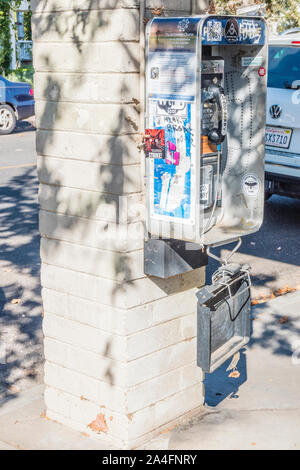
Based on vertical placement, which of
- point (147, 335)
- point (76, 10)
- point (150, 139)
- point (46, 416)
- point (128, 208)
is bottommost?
point (46, 416)

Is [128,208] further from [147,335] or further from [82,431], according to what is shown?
[82,431]

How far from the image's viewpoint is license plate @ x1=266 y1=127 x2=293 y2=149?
8.79 metres

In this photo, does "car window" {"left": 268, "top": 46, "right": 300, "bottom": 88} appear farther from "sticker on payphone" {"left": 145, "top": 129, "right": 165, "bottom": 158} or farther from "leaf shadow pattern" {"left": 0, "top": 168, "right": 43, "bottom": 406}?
"sticker on payphone" {"left": 145, "top": 129, "right": 165, "bottom": 158}

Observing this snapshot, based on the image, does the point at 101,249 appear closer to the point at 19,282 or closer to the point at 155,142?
the point at 155,142

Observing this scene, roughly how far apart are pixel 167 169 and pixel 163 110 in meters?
0.31

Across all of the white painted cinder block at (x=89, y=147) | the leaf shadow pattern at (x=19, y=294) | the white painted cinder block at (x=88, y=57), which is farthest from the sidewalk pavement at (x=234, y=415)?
the white painted cinder block at (x=88, y=57)

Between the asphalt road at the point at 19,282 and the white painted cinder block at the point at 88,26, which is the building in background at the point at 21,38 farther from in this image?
the white painted cinder block at the point at 88,26

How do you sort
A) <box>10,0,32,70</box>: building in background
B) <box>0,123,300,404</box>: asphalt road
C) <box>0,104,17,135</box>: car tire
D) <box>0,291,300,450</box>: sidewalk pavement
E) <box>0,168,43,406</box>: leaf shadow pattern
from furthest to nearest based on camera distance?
1. <box>10,0,32,70</box>: building in background
2. <box>0,104,17,135</box>: car tire
3. <box>0,123,300,404</box>: asphalt road
4. <box>0,168,43,406</box>: leaf shadow pattern
5. <box>0,291,300,450</box>: sidewalk pavement

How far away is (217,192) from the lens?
14.4ft

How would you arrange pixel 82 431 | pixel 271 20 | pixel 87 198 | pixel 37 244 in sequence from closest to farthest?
pixel 87 198, pixel 82 431, pixel 37 244, pixel 271 20

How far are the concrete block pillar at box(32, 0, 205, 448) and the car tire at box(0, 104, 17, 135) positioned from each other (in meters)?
12.6

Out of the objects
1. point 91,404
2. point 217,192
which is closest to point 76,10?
point 217,192

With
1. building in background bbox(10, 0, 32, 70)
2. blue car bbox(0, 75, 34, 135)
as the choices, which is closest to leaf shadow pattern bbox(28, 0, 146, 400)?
blue car bbox(0, 75, 34, 135)

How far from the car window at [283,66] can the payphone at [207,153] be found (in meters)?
Answer: 4.69
